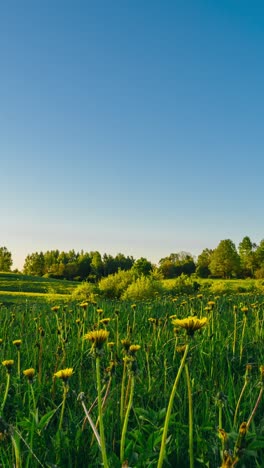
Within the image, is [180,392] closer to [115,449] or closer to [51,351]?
[115,449]

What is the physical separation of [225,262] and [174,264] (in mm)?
8879

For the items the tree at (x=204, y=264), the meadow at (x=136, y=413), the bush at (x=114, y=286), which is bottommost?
the meadow at (x=136, y=413)

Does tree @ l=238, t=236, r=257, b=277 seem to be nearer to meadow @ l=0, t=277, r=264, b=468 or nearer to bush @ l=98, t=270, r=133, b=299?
bush @ l=98, t=270, r=133, b=299

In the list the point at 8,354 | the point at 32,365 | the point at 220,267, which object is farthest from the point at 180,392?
the point at 220,267

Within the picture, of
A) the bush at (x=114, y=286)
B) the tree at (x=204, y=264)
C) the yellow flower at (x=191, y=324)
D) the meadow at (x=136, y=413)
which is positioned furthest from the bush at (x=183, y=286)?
the tree at (x=204, y=264)

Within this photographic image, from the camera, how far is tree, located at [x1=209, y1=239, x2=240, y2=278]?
62344 mm

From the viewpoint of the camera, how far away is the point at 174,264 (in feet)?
221

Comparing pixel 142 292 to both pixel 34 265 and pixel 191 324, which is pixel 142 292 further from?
pixel 34 265

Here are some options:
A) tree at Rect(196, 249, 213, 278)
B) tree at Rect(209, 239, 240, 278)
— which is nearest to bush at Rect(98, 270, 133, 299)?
tree at Rect(209, 239, 240, 278)

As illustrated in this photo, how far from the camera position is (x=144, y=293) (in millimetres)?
14703

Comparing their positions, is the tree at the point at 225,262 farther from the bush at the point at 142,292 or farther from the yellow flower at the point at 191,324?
the yellow flower at the point at 191,324

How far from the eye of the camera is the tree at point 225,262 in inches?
2454

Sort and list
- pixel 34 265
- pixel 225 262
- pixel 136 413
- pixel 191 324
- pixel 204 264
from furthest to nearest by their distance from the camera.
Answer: pixel 34 265, pixel 204 264, pixel 225 262, pixel 136 413, pixel 191 324

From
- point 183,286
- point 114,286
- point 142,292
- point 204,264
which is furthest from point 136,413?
point 204,264
